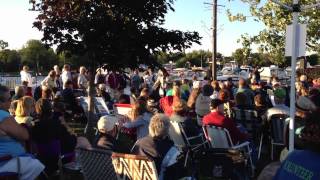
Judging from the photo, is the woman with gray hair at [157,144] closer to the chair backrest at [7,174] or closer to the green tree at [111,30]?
the chair backrest at [7,174]

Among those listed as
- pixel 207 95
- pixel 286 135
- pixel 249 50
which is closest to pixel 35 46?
pixel 249 50

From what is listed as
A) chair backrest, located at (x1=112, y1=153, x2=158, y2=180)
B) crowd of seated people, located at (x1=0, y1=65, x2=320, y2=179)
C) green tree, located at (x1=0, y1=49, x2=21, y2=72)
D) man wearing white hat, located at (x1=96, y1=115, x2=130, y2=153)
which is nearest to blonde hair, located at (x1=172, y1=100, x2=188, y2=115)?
crowd of seated people, located at (x1=0, y1=65, x2=320, y2=179)

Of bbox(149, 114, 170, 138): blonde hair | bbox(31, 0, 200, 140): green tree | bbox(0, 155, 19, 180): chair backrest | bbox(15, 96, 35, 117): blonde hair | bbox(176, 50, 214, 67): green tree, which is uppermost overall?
bbox(176, 50, 214, 67): green tree

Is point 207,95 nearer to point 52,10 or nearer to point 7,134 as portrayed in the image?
point 52,10

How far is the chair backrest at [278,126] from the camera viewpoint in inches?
311

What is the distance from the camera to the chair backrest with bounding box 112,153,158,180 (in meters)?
4.51

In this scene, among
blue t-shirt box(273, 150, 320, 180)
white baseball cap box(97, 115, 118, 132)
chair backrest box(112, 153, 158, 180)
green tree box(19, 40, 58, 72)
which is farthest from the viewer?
green tree box(19, 40, 58, 72)

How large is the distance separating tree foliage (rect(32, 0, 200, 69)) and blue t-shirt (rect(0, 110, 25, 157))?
153 inches

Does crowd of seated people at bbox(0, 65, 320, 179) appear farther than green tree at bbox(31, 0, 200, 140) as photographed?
No

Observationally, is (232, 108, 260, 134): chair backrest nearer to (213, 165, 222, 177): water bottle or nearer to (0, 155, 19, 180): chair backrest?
(213, 165, 222, 177): water bottle

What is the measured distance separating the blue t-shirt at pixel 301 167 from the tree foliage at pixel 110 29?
608 centimetres

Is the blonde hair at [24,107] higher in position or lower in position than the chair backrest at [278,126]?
higher

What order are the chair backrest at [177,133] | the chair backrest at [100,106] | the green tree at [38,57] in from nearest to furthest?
the chair backrest at [177,133] < the chair backrest at [100,106] < the green tree at [38,57]

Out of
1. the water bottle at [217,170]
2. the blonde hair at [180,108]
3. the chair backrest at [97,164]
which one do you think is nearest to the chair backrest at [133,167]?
the chair backrest at [97,164]
